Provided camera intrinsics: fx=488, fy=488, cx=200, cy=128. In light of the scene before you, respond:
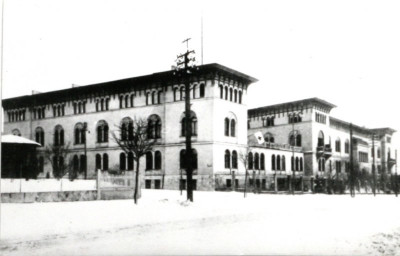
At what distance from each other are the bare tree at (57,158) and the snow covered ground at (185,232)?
20.5 m

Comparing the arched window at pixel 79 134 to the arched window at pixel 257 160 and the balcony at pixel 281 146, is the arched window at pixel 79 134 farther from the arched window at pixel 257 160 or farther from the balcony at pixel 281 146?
the balcony at pixel 281 146

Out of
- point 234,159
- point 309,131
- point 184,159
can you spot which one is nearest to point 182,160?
point 184,159

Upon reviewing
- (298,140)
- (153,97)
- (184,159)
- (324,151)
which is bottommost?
(184,159)

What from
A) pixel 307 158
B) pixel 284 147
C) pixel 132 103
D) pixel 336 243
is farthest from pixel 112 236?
pixel 307 158

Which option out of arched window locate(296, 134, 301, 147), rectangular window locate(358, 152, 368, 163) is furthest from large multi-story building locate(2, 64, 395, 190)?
rectangular window locate(358, 152, 368, 163)

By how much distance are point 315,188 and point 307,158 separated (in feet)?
77.4

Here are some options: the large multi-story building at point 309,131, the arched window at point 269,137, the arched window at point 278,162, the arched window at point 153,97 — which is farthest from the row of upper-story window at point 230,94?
the arched window at point 269,137

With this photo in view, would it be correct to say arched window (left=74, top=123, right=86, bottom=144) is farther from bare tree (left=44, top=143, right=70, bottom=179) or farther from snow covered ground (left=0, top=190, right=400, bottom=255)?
snow covered ground (left=0, top=190, right=400, bottom=255)

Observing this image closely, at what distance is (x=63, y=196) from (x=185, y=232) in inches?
342

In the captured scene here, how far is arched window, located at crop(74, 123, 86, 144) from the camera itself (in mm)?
52656

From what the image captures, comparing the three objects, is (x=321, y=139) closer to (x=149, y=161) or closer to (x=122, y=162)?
(x=149, y=161)

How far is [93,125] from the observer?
51906 millimetres

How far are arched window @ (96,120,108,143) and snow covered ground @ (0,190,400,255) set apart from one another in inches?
1282

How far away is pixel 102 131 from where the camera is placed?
51.6 meters
